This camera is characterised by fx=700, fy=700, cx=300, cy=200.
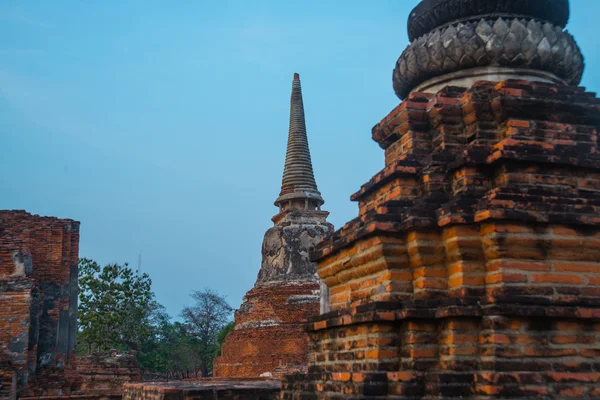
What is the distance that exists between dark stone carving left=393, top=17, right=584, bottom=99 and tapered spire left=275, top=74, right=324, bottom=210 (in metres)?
23.0

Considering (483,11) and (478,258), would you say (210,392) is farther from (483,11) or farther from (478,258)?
(483,11)

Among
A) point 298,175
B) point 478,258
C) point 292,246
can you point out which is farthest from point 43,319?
point 478,258

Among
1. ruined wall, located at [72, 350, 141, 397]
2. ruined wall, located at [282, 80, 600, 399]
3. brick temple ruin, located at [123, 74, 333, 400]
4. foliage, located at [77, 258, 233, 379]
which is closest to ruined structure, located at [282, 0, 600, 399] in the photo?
ruined wall, located at [282, 80, 600, 399]

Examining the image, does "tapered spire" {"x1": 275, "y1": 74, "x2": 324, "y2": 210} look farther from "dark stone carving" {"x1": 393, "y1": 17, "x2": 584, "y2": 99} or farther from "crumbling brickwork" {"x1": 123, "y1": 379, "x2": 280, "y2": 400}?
"dark stone carving" {"x1": 393, "y1": 17, "x2": 584, "y2": 99}

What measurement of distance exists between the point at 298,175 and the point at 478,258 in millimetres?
24647

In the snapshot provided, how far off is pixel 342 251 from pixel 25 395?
1342 centimetres

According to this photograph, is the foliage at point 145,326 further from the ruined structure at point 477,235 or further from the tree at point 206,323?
the ruined structure at point 477,235

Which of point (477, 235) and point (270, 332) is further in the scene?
point (270, 332)

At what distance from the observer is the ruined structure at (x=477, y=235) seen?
4.24 meters

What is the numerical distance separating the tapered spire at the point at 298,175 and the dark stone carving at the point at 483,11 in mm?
22828

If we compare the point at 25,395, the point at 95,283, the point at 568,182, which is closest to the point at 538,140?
the point at 568,182

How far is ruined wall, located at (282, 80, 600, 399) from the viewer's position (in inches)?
166

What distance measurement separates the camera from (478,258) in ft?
14.8

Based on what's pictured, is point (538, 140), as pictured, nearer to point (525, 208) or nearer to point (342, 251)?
point (525, 208)
